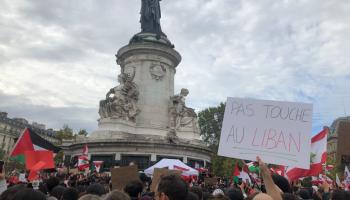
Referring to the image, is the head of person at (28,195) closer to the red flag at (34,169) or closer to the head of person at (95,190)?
the head of person at (95,190)

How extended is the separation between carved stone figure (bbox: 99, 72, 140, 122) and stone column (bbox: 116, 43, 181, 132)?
77cm

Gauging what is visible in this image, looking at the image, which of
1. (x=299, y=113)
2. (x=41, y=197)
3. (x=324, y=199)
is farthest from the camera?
(x=324, y=199)

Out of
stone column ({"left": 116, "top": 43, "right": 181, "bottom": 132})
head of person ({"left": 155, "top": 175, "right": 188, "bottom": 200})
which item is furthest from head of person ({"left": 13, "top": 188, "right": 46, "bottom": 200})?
stone column ({"left": 116, "top": 43, "right": 181, "bottom": 132})

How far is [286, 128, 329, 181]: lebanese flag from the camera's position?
31.4ft

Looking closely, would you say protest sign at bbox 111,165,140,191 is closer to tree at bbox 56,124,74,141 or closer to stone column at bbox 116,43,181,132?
stone column at bbox 116,43,181,132

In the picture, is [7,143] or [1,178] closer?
[1,178]

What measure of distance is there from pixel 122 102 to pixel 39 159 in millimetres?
20844

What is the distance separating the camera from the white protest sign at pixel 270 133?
6668 mm

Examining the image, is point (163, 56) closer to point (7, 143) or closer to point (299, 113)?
point (299, 113)

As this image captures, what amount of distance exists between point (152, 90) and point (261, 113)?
88.2ft

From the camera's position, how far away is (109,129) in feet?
101

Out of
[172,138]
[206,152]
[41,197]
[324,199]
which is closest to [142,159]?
[172,138]

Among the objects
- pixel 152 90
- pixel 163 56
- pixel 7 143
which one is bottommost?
pixel 7 143

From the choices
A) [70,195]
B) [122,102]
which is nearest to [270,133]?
[70,195]
